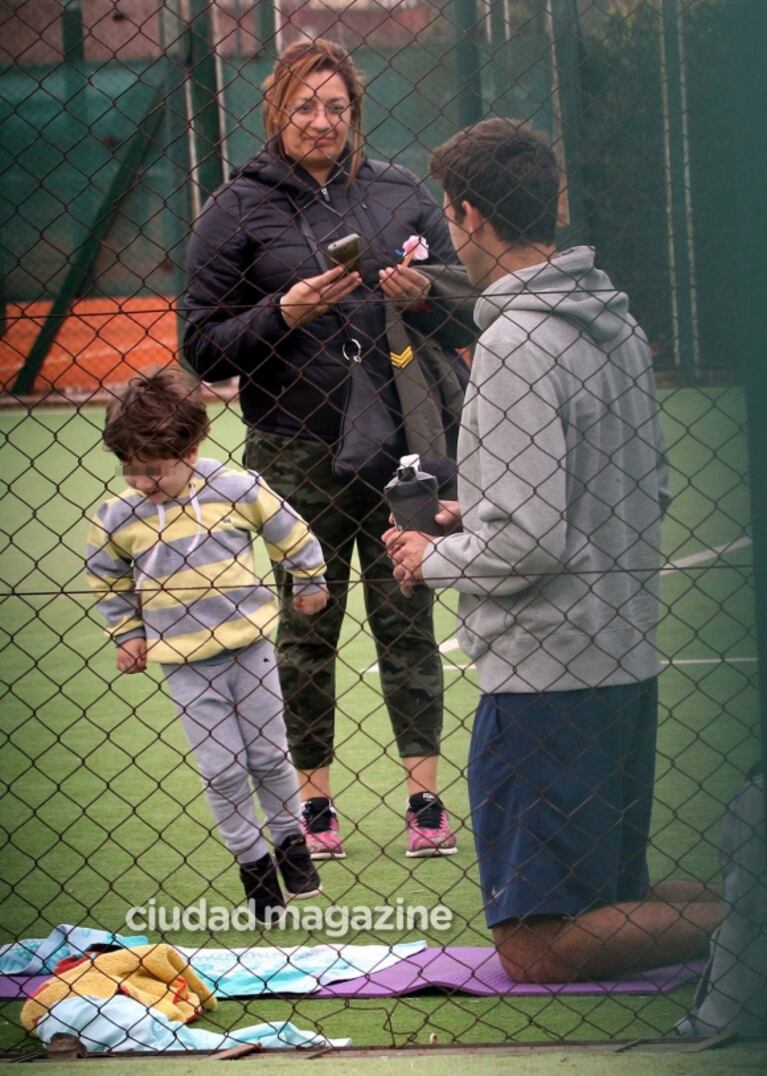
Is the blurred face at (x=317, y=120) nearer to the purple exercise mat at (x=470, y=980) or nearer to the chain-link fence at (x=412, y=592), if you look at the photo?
the chain-link fence at (x=412, y=592)

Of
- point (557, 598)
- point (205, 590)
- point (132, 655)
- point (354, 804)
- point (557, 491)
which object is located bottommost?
point (354, 804)

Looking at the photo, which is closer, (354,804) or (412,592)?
(412,592)

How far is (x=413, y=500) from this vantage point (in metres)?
3.33

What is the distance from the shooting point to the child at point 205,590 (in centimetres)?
378

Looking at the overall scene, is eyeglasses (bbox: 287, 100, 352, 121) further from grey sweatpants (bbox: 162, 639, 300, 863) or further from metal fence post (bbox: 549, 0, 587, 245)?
grey sweatpants (bbox: 162, 639, 300, 863)

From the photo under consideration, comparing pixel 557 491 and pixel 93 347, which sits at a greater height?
pixel 557 491

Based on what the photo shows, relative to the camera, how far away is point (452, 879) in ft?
13.3

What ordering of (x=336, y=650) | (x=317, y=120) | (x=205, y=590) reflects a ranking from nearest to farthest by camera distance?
(x=205, y=590) < (x=317, y=120) < (x=336, y=650)

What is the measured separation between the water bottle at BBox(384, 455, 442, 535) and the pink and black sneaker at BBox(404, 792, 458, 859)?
113cm

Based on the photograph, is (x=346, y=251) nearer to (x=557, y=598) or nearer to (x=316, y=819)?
(x=557, y=598)

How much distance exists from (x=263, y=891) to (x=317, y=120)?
6.26 feet

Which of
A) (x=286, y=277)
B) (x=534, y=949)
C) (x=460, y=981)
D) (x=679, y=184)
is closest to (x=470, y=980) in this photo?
(x=460, y=981)

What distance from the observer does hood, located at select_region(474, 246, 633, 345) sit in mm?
3156

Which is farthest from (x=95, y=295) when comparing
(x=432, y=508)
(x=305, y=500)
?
(x=432, y=508)
